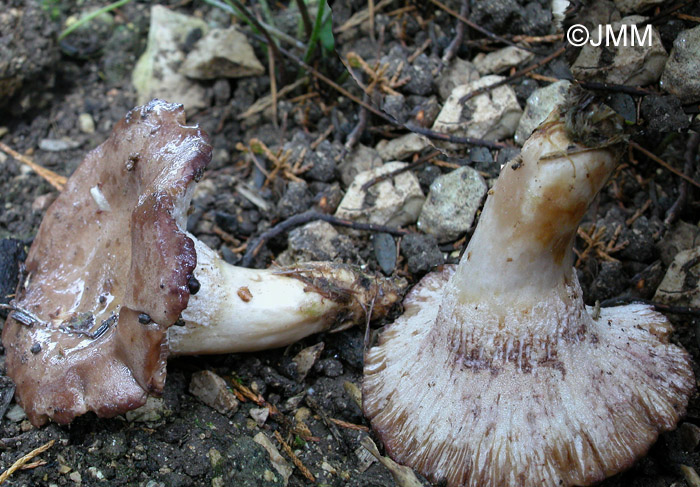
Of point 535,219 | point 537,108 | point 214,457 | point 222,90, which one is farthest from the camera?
point 222,90

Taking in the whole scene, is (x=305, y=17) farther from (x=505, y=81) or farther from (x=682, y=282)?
(x=682, y=282)

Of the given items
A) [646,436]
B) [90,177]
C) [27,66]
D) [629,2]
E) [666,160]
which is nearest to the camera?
[646,436]

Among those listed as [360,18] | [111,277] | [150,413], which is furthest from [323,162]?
[150,413]

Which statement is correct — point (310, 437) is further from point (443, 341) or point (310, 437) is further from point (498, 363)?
point (498, 363)

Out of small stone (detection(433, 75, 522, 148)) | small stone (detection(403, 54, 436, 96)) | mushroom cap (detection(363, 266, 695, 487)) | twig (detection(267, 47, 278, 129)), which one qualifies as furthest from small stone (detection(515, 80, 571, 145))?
twig (detection(267, 47, 278, 129))

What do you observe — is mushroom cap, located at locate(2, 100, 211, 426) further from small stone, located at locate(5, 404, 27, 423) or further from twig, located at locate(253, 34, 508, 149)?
twig, located at locate(253, 34, 508, 149)

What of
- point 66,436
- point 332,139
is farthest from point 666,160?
point 66,436

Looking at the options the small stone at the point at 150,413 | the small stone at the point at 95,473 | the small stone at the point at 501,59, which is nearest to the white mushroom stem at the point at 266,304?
the small stone at the point at 150,413
